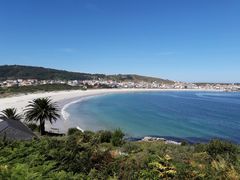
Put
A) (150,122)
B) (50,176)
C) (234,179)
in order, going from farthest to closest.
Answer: (150,122), (234,179), (50,176)

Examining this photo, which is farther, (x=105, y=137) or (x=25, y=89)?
(x=25, y=89)

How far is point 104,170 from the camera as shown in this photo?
34.5 ft

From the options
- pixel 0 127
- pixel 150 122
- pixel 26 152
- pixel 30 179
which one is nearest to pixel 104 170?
pixel 26 152

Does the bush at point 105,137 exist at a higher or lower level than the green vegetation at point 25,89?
higher

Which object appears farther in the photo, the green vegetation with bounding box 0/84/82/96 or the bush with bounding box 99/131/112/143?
the green vegetation with bounding box 0/84/82/96

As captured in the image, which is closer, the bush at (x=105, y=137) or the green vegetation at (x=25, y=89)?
the bush at (x=105, y=137)

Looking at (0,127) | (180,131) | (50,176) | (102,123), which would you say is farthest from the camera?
(102,123)

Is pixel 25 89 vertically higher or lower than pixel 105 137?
lower

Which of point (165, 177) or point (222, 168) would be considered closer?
point (165, 177)

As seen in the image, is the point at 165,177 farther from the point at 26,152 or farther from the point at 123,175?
the point at 26,152

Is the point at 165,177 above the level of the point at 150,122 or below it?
above

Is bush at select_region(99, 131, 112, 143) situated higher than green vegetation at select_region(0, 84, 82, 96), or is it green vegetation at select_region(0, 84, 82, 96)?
bush at select_region(99, 131, 112, 143)

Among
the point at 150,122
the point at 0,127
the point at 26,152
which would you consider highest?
the point at 26,152

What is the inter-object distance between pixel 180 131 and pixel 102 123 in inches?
605
